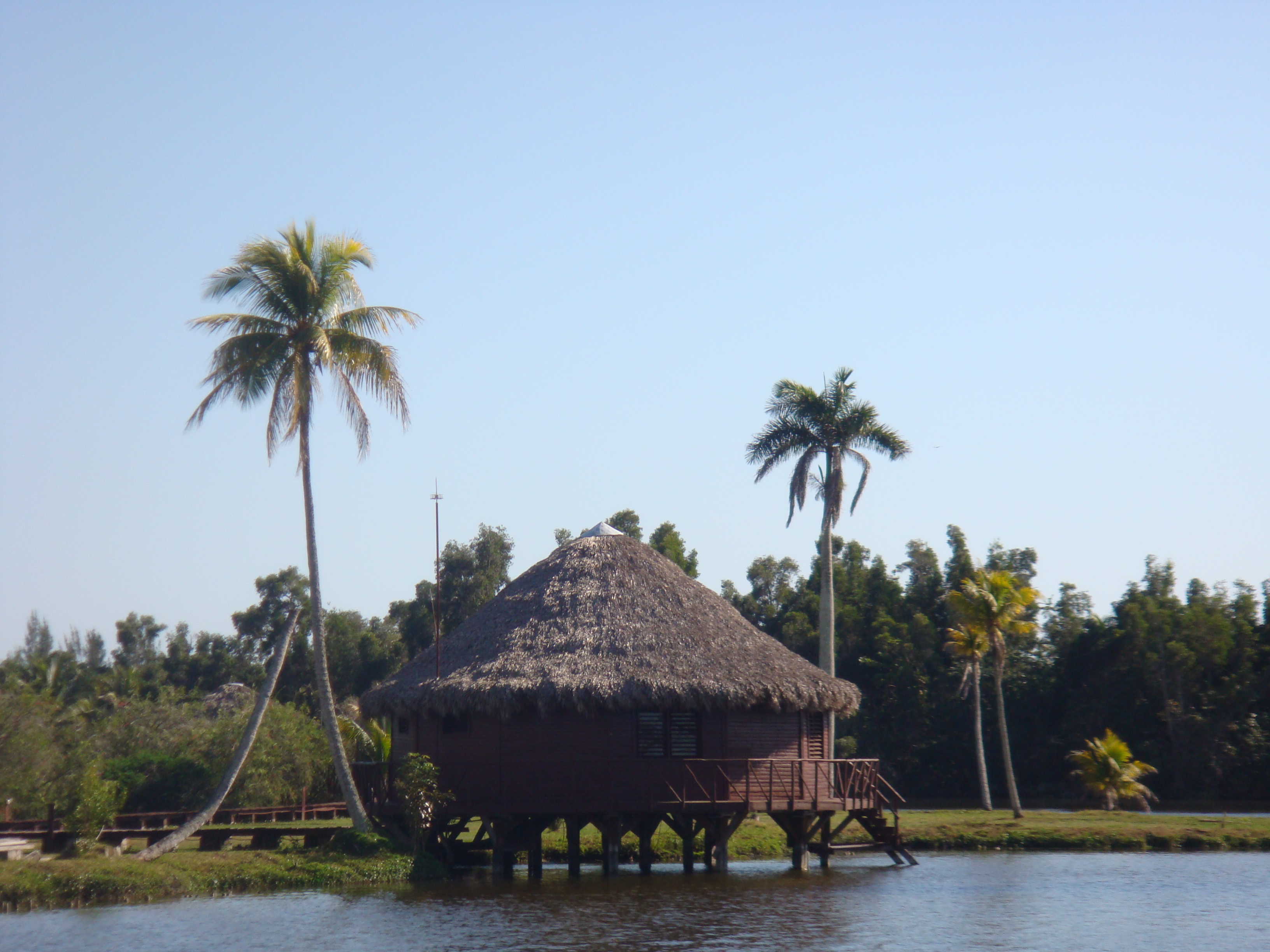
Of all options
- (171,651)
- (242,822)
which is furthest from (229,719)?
(171,651)

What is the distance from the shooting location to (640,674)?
28.0 metres

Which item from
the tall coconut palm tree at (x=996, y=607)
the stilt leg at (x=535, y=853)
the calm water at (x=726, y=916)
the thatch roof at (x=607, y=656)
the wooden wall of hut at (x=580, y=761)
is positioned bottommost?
the calm water at (x=726, y=916)

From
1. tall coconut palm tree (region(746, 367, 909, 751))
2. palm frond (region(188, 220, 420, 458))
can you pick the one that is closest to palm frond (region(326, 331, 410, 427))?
palm frond (region(188, 220, 420, 458))

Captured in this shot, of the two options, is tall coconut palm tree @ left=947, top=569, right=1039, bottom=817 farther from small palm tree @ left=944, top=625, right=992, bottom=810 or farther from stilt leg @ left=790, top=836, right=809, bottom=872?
stilt leg @ left=790, top=836, right=809, bottom=872

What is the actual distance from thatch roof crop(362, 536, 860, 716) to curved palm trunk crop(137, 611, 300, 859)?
2.78m

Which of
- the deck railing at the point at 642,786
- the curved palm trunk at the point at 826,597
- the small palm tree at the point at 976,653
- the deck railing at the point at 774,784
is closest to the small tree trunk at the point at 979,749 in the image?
the small palm tree at the point at 976,653

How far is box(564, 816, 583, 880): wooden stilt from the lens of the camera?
28.7 m

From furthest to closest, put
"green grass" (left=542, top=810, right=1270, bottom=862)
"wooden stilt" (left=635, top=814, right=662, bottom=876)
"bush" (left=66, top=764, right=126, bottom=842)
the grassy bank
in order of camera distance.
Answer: "green grass" (left=542, top=810, right=1270, bottom=862)
"wooden stilt" (left=635, top=814, right=662, bottom=876)
"bush" (left=66, top=764, right=126, bottom=842)
the grassy bank

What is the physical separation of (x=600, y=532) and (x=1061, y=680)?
110 feet

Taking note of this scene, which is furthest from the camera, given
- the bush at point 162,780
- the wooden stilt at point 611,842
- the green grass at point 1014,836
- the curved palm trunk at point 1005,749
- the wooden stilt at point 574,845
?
the curved palm trunk at point 1005,749

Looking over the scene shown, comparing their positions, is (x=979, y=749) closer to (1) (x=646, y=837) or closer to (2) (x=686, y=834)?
(2) (x=686, y=834)

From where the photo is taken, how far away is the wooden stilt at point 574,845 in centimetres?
2869

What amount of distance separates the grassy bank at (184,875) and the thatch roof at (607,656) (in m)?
4.04

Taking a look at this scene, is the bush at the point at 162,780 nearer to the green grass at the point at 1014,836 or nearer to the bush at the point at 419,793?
the green grass at the point at 1014,836
